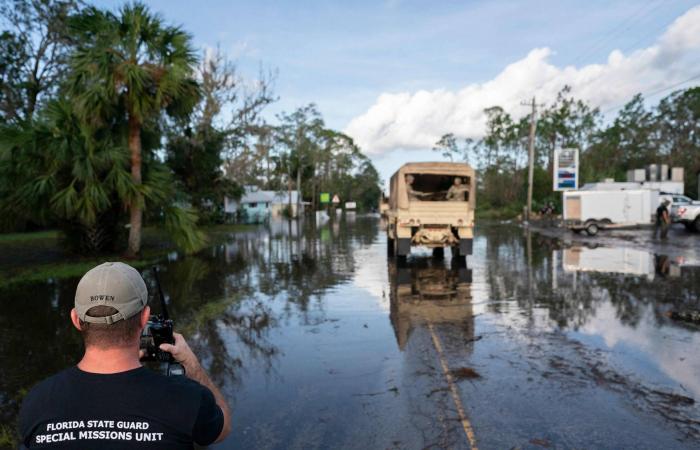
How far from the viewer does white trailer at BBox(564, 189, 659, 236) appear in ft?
94.3

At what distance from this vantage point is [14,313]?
980cm

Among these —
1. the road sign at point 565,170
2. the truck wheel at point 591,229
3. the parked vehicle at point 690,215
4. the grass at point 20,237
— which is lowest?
the grass at point 20,237

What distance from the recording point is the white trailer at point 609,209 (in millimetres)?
28734

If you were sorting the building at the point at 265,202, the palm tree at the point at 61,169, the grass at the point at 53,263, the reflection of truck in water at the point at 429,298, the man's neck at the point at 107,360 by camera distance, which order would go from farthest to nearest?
the building at the point at 265,202
the palm tree at the point at 61,169
the grass at the point at 53,263
the reflection of truck in water at the point at 429,298
the man's neck at the point at 107,360

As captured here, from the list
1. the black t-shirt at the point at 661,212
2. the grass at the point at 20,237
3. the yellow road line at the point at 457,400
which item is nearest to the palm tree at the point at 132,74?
the grass at the point at 20,237

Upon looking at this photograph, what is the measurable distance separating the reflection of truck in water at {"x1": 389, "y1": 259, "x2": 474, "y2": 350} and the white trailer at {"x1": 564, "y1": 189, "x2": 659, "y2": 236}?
15.6 metres

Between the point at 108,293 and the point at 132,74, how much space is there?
15015 mm

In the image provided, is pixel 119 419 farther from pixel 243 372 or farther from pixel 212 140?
pixel 212 140

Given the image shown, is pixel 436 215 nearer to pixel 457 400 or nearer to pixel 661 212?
pixel 457 400

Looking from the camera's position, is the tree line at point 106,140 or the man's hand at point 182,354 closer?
the man's hand at point 182,354

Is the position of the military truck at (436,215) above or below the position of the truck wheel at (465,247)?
above

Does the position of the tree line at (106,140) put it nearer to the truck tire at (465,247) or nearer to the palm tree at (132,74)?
the palm tree at (132,74)

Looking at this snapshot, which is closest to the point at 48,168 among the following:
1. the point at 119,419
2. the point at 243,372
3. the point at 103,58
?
the point at 103,58

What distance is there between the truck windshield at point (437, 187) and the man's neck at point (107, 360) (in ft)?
48.7
